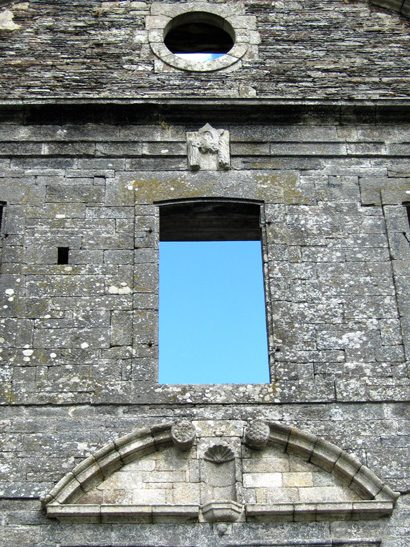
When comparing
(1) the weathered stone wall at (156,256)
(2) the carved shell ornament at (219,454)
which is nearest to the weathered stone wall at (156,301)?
(1) the weathered stone wall at (156,256)

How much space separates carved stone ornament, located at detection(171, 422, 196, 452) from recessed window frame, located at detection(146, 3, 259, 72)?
411cm

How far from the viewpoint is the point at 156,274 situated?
9500 mm

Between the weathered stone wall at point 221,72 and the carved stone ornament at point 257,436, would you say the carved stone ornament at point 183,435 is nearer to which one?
the carved stone ornament at point 257,436

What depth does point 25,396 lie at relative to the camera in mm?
8758

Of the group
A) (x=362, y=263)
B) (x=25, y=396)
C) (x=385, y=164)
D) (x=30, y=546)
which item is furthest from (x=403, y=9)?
(x=30, y=546)

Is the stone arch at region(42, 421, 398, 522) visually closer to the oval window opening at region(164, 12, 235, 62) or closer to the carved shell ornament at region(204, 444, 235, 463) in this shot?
the carved shell ornament at region(204, 444, 235, 463)

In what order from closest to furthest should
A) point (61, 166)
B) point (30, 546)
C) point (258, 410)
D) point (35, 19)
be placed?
point (30, 546)
point (258, 410)
point (61, 166)
point (35, 19)

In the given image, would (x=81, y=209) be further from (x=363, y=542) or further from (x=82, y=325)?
(x=363, y=542)

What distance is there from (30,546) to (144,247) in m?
2.91

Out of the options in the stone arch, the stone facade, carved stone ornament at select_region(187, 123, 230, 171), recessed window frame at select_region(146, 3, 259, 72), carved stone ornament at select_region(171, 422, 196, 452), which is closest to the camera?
the stone arch

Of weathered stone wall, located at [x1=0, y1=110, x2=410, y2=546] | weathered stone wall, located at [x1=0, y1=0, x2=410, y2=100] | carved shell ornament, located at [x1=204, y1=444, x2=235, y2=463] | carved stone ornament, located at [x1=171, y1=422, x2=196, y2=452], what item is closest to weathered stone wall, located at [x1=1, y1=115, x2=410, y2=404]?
weathered stone wall, located at [x1=0, y1=110, x2=410, y2=546]

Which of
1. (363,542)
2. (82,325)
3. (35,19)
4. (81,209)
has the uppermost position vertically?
(35,19)

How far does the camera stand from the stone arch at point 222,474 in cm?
808

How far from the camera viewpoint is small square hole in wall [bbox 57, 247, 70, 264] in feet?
31.5
